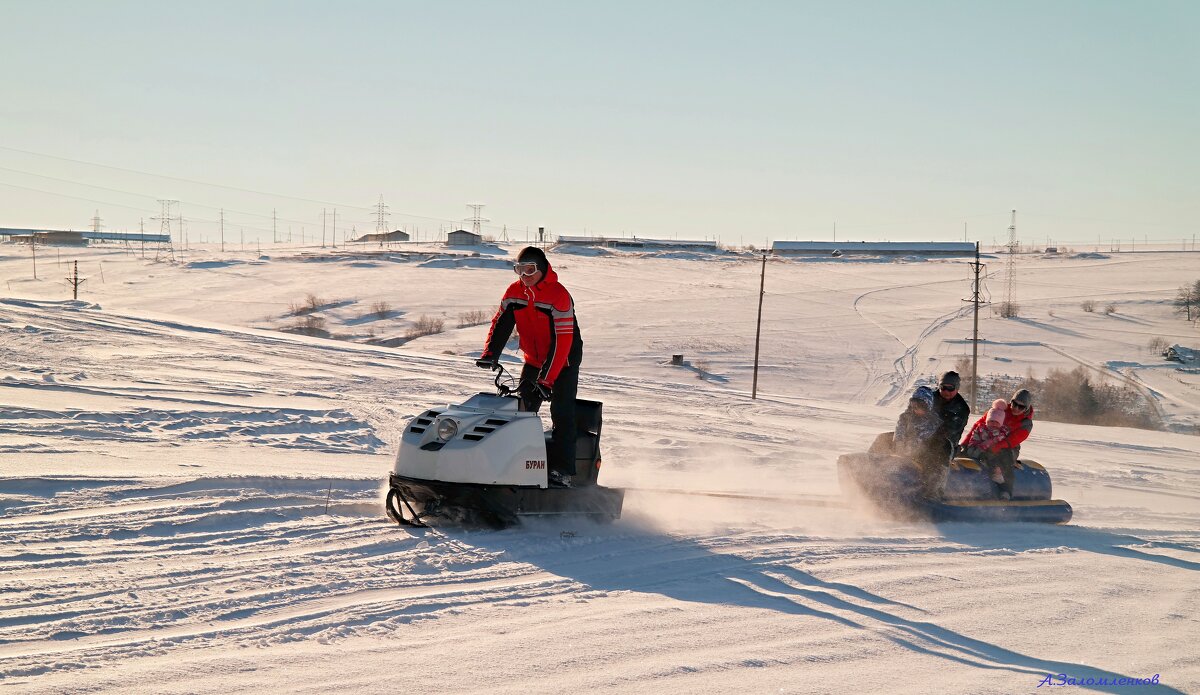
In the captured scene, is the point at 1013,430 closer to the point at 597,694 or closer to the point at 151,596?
the point at 597,694

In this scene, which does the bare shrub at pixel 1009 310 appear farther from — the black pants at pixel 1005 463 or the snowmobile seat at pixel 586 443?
the snowmobile seat at pixel 586 443

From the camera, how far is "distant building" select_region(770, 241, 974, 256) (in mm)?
100562

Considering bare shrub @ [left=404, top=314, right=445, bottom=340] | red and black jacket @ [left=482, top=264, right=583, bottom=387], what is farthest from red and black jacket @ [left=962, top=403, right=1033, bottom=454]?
bare shrub @ [left=404, top=314, right=445, bottom=340]

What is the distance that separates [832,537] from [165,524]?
18.2 feet

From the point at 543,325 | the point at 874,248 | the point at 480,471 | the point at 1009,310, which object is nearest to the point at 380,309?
the point at 1009,310

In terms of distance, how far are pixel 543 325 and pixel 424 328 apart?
36.5 meters

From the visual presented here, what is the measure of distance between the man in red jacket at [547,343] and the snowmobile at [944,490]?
3513 millimetres

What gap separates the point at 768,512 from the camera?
9.90 metres

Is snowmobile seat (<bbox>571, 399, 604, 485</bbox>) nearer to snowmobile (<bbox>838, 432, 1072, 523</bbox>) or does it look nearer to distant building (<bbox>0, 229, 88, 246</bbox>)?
snowmobile (<bbox>838, 432, 1072, 523</bbox>)

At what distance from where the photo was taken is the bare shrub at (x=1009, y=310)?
Result: 54.9 metres

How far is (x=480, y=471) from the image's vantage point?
766 centimetres

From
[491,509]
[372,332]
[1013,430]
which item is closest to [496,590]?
[491,509]

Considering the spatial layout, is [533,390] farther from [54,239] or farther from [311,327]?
[54,239]

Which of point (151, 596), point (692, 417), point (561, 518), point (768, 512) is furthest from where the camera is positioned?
point (692, 417)
